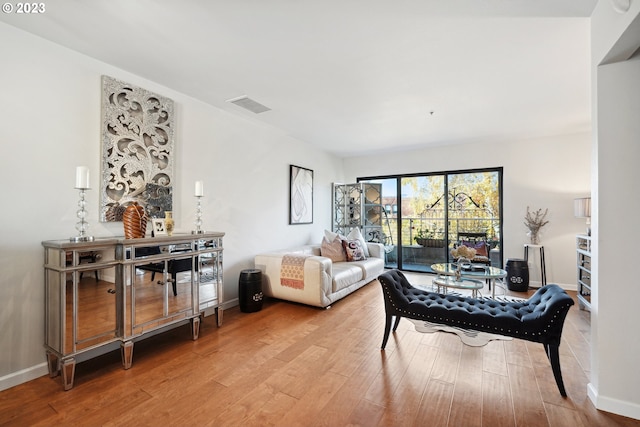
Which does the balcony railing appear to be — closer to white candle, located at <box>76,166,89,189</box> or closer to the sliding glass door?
A: the sliding glass door

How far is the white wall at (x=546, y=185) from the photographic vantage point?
15.4ft

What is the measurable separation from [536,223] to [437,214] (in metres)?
1.67

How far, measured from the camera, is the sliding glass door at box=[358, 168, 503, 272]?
17.8 ft

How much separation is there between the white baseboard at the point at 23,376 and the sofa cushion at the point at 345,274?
2929 mm

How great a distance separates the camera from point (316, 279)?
12.0ft

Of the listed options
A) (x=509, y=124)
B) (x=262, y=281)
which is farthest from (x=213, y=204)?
(x=509, y=124)

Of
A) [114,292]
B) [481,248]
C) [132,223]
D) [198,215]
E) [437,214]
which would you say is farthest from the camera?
[437,214]

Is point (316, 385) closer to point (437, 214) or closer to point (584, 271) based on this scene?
point (584, 271)

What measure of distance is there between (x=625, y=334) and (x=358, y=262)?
332 cm

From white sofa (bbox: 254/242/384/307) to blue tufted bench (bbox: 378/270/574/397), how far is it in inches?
43.4

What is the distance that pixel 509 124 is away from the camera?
4281 mm

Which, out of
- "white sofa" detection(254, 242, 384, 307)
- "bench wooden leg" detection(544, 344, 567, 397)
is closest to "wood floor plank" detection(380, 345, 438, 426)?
"bench wooden leg" detection(544, 344, 567, 397)

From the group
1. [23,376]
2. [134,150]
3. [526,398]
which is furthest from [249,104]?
[526,398]

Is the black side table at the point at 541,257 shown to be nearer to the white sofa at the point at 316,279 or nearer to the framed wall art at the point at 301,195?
the white sofa at the point at 316,279
